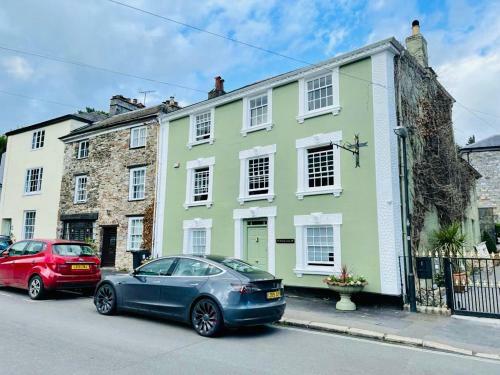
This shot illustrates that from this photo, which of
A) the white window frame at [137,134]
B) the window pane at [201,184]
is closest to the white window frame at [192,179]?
the window pane at [201,184]

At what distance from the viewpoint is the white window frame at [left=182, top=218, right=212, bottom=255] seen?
1577 cm

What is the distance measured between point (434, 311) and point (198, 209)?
392 inches

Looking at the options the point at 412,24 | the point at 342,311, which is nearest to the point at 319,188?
the point at 342,311

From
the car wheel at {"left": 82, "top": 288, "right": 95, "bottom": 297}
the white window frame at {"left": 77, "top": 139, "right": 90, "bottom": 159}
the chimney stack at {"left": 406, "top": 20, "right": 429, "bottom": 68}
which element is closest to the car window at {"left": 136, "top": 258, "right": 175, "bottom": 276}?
the car wheel at {"left": 82, "top": 288, "right": 95, "bottom": 297}

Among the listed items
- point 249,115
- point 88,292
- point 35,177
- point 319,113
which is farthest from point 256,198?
point 35,177

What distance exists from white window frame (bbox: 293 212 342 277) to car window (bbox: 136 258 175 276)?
5.53 metres

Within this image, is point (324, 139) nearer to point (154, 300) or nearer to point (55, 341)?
point (154, 300)

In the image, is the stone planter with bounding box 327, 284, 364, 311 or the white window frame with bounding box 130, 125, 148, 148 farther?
the white window frame with bounding box 130, 125, 148, 148

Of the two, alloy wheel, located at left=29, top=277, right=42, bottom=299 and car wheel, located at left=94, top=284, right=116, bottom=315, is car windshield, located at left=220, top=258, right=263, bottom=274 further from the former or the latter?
alloy wheel, located at left=29, top=277, right=42, bottom=299

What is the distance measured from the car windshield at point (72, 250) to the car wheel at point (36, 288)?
3.05 feet

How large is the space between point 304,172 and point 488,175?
24951 millimetres

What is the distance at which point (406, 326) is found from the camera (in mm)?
8547

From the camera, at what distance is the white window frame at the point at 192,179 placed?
16125mm

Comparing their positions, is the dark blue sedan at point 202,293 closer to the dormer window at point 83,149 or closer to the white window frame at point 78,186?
the white window frame at point 78,186
